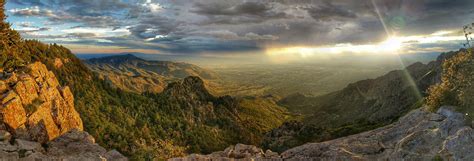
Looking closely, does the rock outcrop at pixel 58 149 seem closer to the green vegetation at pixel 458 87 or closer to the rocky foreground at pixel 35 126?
the rocky foreground at pixel 35 126

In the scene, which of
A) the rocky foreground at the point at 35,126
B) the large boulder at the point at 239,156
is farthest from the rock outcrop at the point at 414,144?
the rocky foreground at the point at 35,126

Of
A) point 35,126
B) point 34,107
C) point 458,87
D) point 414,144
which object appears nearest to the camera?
point 414,144

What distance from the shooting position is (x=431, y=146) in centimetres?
4288

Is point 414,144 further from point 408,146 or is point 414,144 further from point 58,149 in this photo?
point 58,149

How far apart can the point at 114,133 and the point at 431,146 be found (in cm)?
13816

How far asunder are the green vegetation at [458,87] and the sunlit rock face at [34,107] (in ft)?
221

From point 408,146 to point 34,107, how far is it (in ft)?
204

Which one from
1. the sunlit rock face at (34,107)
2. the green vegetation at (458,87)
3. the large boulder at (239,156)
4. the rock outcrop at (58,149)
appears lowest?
the large boulder at (239,156)

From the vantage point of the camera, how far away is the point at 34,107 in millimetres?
60688

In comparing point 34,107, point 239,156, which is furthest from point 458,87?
point 34,107

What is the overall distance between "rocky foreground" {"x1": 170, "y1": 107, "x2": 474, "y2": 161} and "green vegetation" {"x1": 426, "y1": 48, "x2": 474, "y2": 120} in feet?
8.12

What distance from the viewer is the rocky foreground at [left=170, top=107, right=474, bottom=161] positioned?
4016cm

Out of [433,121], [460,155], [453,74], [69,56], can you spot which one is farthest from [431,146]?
[69,56]

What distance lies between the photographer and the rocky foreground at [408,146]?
40.2 metres
